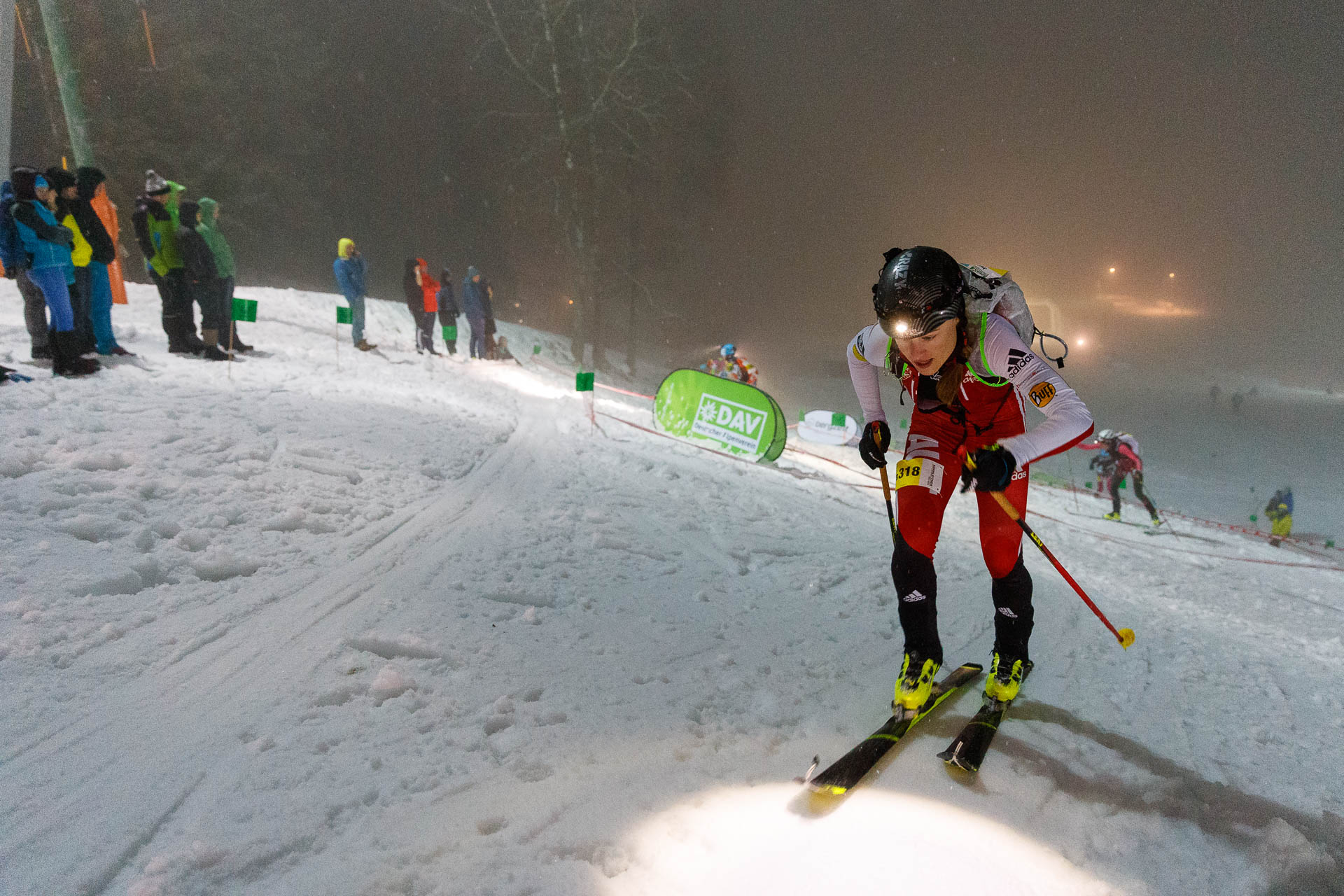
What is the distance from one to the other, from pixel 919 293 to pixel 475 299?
1399 centimetres

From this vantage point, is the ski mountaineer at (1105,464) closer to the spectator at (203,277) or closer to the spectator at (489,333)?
the spectator at (489,333)

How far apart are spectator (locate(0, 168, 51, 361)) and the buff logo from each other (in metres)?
7.42

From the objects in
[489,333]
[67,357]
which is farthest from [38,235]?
[489,333]

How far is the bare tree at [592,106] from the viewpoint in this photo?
720 inches

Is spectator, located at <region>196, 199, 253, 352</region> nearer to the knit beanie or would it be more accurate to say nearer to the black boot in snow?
the knit beanie

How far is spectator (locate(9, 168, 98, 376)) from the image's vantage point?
589 cm

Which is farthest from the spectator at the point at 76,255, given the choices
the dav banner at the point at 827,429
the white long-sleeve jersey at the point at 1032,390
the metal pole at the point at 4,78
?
the dav banner at the point at 827,429

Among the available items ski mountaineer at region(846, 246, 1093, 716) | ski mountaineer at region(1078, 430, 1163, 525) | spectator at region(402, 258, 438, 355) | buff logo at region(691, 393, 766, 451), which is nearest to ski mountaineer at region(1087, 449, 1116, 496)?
ski mountaineer at region(1078, 430, 1163, 525)

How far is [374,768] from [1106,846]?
2.62 meters

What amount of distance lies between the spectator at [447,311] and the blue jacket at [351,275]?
2227 millimetres

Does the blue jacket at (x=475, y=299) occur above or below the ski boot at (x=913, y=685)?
above

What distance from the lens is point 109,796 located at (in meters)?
2.05

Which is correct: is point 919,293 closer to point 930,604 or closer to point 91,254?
point 930,604

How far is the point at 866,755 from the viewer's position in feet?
8.40
